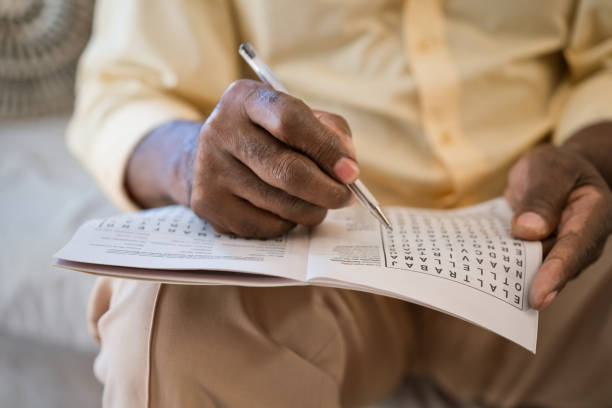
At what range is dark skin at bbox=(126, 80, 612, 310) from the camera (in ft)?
1.40

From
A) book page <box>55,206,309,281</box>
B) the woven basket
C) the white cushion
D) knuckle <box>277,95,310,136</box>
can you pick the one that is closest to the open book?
book page <box>55,206,309,281</box>

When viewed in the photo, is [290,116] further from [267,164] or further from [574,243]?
[574,243]

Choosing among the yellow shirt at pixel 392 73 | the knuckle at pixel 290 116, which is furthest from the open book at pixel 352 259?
the yellow shirt at pixel 392 73

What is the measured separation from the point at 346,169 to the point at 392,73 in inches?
14.4

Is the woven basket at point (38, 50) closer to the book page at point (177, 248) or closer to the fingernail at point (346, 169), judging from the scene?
the book page at point (177, 248)

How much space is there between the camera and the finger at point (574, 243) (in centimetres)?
42

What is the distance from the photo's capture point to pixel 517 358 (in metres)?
0.66

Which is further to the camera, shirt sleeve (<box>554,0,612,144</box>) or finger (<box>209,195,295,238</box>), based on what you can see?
shirt sleeve (<box>554,0,612,144</box>)

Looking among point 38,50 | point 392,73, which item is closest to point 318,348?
point 392,73

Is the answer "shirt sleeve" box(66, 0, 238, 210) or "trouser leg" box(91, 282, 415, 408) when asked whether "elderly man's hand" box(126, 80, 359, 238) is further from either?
"shirt sleeve" box(66, 0, 238, 210)

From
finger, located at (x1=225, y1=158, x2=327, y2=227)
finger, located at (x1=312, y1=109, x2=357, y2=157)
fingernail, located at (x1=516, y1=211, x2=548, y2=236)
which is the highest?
finger, located at (x1=312, y1=109, x2=357, y2=157)

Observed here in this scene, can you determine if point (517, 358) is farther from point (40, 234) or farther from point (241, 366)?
point (40, 234)

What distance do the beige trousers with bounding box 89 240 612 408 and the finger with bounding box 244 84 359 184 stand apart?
0.15 metres

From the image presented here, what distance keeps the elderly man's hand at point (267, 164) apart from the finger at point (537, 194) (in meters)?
0.18
